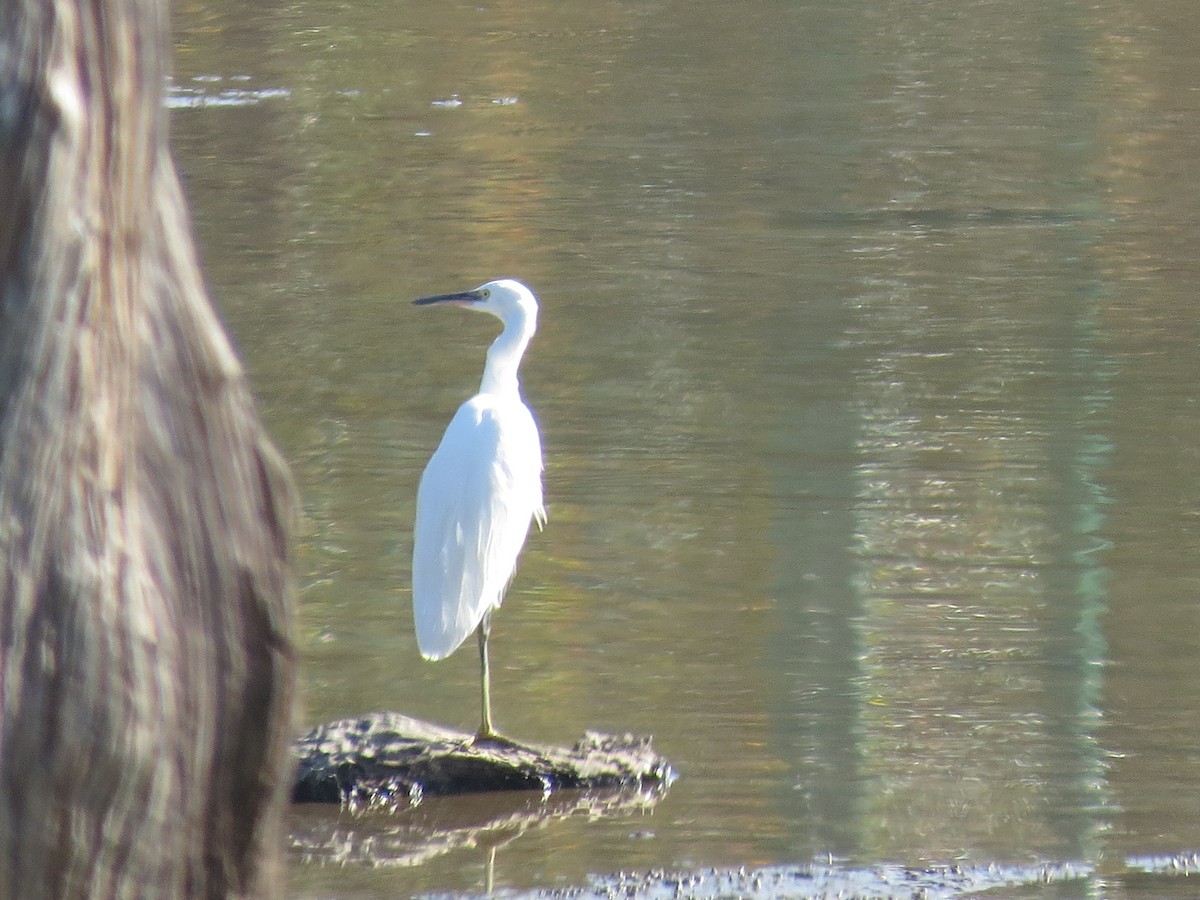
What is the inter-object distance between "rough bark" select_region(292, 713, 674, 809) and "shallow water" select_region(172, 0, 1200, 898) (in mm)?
154

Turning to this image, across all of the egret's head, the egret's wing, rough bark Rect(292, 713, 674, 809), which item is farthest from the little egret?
the egret's head

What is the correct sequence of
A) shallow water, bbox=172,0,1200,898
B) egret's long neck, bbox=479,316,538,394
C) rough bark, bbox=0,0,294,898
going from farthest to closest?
egret's long neck, bbox=479,316,538,394, shallow water, bbox=172,0,1200,898, rough bark, bbox=0,0,294,898

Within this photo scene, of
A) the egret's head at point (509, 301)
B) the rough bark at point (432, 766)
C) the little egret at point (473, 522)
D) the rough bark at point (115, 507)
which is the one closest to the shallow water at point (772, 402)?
the rough bark at point (432, 766)

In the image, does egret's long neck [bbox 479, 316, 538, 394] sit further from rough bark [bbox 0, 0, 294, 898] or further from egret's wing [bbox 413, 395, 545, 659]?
rough bark [bbox 0, 0, 294, 898]

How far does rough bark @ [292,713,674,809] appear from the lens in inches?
215

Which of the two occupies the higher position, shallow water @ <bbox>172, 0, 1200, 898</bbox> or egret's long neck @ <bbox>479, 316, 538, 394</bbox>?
egret's long neck @ <bbox>479, 316, 538, 394</bbox>

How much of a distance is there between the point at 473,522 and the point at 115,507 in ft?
13.3

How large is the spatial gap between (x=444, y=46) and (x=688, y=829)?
1582cm

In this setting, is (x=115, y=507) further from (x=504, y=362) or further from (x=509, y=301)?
(x=509, y=301)

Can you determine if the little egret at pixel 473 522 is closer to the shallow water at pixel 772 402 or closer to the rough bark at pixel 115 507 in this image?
the shallow water at pixel 772 402

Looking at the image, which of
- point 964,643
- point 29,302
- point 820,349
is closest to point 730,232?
point 820,349

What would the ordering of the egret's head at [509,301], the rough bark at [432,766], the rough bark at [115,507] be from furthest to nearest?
the egret's head at [509,301] → the rough bark at [432,766] → the rough bark at [115,507]

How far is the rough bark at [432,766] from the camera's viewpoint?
5.47m

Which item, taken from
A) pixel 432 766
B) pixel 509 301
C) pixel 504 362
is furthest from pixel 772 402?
pixel 432 766
